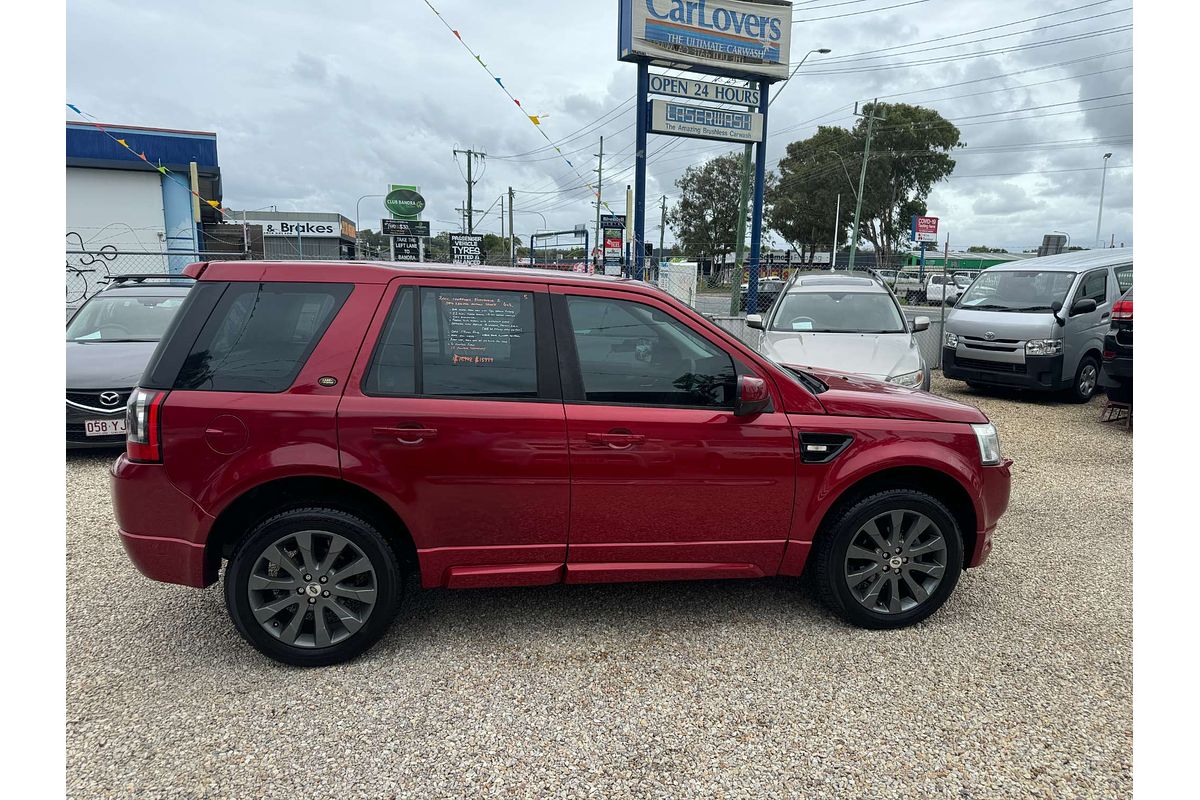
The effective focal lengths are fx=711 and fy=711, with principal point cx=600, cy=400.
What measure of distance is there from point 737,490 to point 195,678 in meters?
2.56

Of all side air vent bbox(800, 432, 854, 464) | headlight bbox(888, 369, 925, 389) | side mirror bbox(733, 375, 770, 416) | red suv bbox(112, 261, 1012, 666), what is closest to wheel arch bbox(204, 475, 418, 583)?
red suv bbox(112, 261, 1012, 666)

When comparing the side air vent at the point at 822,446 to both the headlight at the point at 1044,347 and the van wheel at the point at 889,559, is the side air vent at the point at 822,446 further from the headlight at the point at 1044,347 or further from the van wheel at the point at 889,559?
the headlight at the point at 1044,347

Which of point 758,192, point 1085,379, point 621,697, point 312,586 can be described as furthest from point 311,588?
point 758,192

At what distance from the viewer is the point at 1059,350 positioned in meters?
9.78

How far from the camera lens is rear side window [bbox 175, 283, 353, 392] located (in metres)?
3.04

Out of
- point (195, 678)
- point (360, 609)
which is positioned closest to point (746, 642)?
point (360, 609)

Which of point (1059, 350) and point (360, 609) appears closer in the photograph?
point (360, 609)

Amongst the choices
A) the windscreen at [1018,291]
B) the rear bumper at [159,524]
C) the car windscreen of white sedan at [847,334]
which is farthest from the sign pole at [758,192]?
the rear bumper at [159,524]

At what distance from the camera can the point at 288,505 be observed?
312cm

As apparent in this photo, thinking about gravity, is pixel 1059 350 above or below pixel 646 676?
above

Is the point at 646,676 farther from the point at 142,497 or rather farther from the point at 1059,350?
Answer: the point at 1059,350

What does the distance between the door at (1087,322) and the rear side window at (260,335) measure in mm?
10164

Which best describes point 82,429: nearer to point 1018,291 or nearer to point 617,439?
point 617,439

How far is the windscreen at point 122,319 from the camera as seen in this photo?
7047 millimetres
